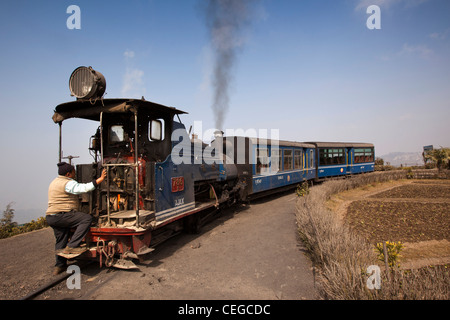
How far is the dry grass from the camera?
2.75 meters

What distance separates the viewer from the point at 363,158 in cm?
2052

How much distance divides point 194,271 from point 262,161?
23.7 ft

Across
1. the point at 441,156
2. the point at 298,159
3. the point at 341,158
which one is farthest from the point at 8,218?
the point at 441,156

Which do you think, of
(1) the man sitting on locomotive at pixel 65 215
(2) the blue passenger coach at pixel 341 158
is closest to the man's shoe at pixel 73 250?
(1) the man sitting on locomotive at pixel 65 215

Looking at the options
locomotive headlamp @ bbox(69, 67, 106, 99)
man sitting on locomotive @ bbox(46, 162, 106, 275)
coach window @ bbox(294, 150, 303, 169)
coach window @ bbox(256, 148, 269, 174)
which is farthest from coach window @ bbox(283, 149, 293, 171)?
man sitting on locomotive @ bbox(46, 162, 106, 275)

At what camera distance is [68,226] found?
4.30 m

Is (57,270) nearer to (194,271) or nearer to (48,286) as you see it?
(48,286)

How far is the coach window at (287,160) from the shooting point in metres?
12.5

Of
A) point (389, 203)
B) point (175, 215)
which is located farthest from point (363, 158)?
point (175, 215)

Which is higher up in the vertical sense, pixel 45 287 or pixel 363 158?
pixel 363 158
